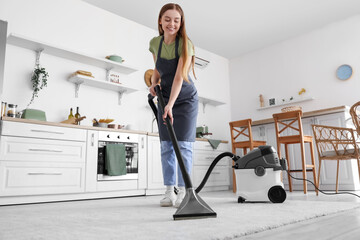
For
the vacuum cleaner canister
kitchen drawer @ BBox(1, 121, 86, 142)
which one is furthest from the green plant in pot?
the vacuum cleaner canister

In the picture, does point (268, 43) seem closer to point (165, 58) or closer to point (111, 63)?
point (111, 63)

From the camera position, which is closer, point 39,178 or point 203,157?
point 39,178

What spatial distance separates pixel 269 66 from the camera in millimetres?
5562

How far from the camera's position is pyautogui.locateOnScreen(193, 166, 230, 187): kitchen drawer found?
166 inches

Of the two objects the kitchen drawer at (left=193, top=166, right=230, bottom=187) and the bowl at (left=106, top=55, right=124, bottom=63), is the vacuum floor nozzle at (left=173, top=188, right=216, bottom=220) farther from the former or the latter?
the bowl at (left=106, top=55, right=124, bottom=63)

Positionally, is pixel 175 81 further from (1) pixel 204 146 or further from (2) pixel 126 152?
(1) pixel 204 146

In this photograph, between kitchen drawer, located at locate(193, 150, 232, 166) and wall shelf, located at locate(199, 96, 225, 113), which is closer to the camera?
kitchen drawer, located at locate(193, 150, 232, 166)

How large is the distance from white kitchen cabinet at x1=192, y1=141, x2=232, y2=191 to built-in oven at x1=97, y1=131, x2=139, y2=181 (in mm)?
984

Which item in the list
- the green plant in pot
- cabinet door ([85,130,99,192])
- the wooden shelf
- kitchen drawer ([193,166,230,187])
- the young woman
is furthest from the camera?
kitchen drawer ([193,166,230,187])

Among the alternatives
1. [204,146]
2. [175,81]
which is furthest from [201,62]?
[175,81]

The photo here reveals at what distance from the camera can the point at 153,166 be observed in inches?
147

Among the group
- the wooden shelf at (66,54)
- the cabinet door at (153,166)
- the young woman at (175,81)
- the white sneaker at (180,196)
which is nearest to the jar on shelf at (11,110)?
the wooden shelf at (66,54)

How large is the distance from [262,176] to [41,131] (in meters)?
2.12

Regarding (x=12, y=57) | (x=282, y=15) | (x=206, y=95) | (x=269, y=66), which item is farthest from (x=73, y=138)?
(x=269, y=66)
